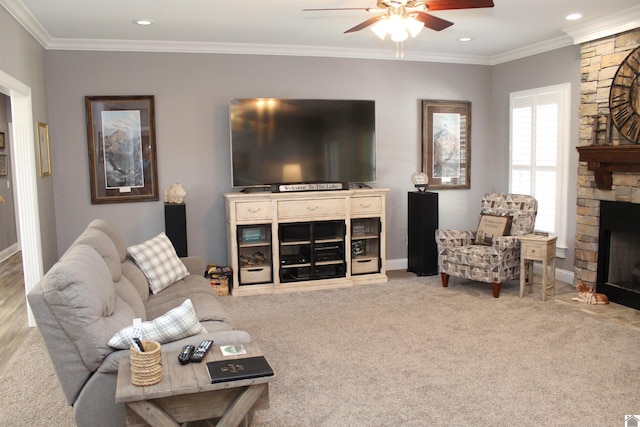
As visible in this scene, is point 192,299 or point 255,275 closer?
point 192,299

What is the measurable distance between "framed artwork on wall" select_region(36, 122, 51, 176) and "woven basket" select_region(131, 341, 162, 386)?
3393mm

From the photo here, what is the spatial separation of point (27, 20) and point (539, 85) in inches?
201

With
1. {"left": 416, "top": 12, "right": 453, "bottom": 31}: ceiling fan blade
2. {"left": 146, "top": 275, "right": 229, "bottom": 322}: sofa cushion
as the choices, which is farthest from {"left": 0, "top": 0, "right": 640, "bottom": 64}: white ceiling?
{"left": 146, "top": 275, "right": 229, "bottom": 322}: sofa cushion

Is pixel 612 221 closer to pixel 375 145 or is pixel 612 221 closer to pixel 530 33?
pixel 530 33

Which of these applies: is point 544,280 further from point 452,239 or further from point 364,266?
point 364,266

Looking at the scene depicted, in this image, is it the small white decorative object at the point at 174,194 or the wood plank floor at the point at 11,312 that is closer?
the wood plank floor at the point at 11,312

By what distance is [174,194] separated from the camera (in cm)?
543

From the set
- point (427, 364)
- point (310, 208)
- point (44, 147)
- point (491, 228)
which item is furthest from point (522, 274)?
point (44, 147)

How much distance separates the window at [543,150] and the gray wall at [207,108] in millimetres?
623

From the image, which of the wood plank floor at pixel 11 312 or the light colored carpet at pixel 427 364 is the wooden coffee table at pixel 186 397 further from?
the wood plank floor at pixel 11 312

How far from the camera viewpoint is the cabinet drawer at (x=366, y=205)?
19.1 ft

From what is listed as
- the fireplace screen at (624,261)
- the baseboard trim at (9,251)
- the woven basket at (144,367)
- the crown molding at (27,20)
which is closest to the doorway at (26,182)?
the crown molding at (27,20)

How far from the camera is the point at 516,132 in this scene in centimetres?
638

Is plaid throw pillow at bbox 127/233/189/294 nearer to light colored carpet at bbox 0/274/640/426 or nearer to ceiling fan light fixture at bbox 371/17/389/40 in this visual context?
light colored carpet at bbox 0/274/640/426
